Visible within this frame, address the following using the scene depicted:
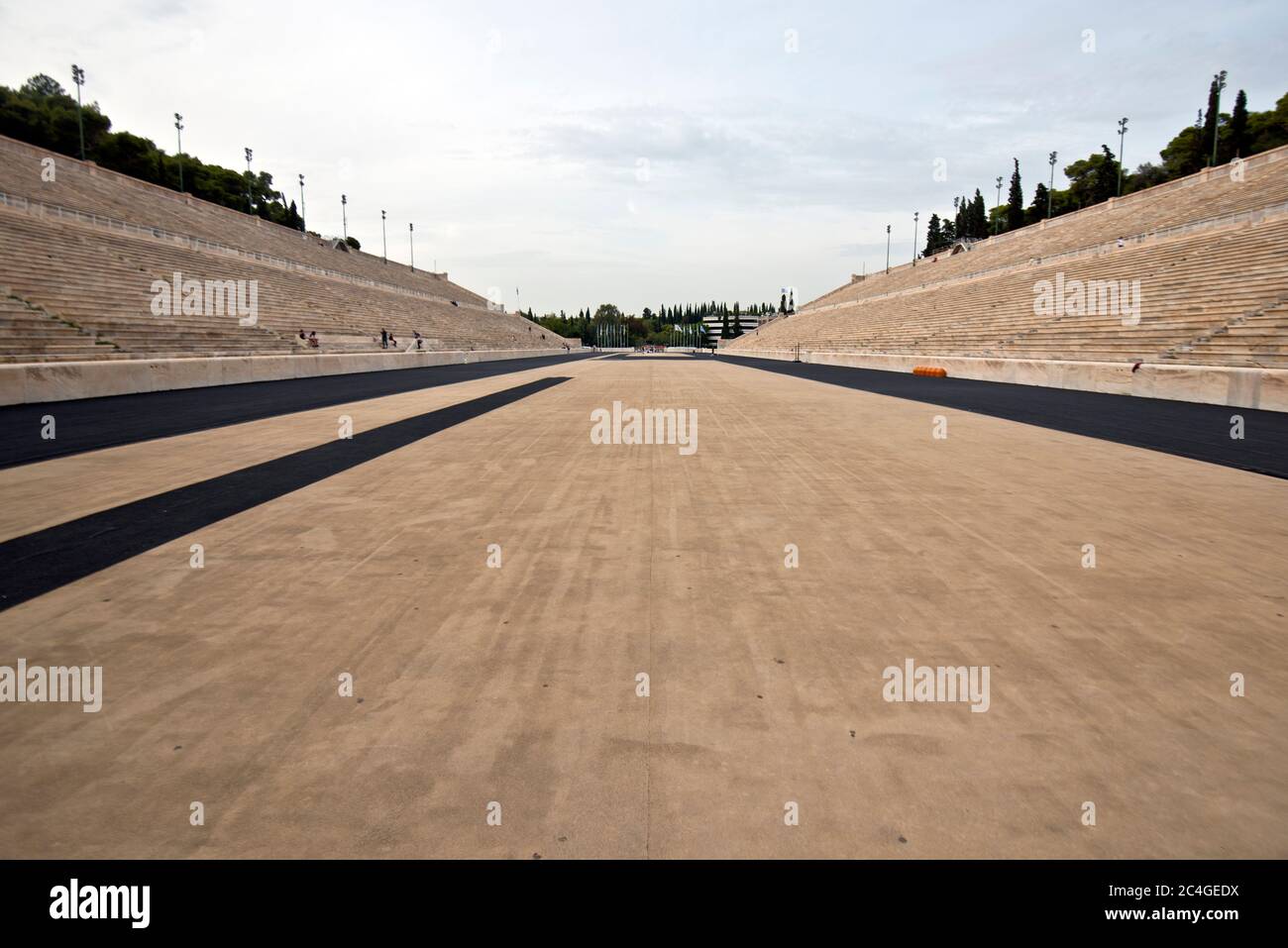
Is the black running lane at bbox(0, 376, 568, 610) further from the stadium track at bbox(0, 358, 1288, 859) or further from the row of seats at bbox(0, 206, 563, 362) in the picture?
the row of seats at bbox(0, 206, 563, 362)

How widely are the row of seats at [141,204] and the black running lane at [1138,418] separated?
39404 mm

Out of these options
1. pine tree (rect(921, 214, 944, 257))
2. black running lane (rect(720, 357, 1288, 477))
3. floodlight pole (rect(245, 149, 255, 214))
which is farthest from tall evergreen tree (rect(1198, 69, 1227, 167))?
floodlight pole (rect(245, 149, 255, 214))

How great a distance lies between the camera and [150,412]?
15.1 meters

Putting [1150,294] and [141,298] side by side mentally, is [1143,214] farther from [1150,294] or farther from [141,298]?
[141,298]

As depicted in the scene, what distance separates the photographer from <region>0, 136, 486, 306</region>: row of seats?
33219 millimetres

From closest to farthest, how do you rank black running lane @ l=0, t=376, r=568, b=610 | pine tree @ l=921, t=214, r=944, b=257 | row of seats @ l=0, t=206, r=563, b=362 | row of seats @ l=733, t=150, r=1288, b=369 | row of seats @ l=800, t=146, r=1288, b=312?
black running lane @ l=0, t=376, r=568, b=610 < row of seats @ l=733, t=150, r=1288, b=369 < row of seats @ l=0, t=206, r=563, b=362 < row of seats @ l=800, t=146, r=1288, b=312 < pine tree @ l=921, t=214, r=944, b=257

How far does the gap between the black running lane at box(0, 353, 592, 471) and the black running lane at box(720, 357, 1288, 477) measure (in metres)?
16.9

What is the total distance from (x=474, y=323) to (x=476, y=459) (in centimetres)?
7590

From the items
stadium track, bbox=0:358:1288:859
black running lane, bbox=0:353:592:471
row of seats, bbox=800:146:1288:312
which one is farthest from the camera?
row of seats, bbox=800:146:1288:312

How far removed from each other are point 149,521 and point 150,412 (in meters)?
10.9

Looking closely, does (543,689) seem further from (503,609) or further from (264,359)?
(264,359)

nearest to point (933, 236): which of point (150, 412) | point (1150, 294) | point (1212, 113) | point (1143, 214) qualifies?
point (1212, 113)

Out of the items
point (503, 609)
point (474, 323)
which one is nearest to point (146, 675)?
point (503, 609)

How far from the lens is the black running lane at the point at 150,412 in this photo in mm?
10844
